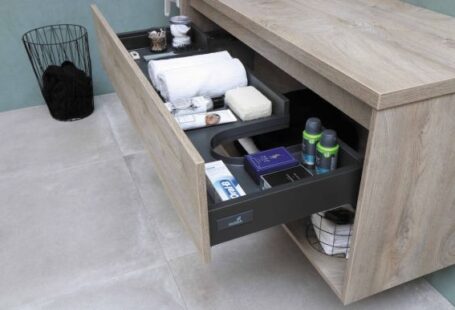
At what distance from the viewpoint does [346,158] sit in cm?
84

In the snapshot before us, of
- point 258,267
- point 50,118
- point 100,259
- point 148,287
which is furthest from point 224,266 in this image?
point 50,118

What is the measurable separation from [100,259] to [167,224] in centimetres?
23

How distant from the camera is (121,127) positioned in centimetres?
196

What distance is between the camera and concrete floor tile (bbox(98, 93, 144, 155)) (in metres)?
1.81

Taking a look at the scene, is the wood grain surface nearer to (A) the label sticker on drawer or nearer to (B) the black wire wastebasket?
(A) the label sticker on drawer

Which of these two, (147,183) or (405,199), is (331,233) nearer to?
(405,199)

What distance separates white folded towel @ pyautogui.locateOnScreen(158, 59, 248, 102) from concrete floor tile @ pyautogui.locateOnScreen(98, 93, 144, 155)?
750 mm

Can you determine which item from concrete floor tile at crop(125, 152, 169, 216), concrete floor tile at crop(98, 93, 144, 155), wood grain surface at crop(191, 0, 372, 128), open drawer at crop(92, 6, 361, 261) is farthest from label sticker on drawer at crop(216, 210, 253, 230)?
concrete floor tile at crop(98, 93, 144, 155)

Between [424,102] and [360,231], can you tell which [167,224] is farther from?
[424,102]

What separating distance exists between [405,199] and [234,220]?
0.31 m

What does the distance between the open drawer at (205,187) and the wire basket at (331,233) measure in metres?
0.19

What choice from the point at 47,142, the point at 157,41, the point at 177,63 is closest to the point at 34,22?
the point at 47,142

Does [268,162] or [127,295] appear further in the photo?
[127,295]

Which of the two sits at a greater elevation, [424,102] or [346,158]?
[424,102]
